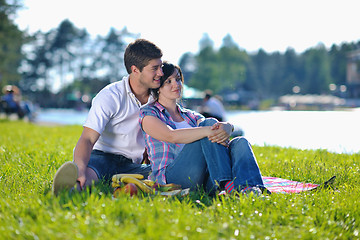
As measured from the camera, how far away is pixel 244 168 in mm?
3410

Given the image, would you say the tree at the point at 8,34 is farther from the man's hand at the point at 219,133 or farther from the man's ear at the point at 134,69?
the man's hand at the point at 219,133

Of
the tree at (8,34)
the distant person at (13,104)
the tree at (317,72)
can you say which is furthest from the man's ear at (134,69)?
the tree at (317,72)

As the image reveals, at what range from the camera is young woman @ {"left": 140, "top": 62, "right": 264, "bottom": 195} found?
3.43 metres

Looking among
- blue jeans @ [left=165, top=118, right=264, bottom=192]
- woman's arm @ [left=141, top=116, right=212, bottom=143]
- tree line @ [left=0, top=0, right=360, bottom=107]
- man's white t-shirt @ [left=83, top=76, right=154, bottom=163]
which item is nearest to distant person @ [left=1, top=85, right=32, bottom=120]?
man's white t-shirt @ [left=83, top=76, right=154, bottom=163]

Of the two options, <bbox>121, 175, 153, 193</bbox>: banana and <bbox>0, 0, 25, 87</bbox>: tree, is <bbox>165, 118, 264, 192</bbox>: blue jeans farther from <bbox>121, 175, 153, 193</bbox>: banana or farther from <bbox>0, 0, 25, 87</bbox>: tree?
<bbox>0, 0, 25, 87</bbox>: tree

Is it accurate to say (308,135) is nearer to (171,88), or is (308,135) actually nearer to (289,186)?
(289,186)

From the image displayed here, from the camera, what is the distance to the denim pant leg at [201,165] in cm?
345

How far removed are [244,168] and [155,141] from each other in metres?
0.89

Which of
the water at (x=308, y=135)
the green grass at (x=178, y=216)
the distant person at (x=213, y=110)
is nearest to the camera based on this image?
the green grass at (x=178, y=216)

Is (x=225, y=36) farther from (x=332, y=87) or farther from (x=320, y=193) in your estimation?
(x=320, y=193)

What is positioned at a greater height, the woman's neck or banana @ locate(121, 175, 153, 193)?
the woman's neck

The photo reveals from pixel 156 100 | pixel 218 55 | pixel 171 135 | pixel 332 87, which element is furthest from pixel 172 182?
pixel 332 87

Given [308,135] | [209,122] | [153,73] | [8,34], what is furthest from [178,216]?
[8,34]

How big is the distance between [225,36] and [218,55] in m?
11.5
